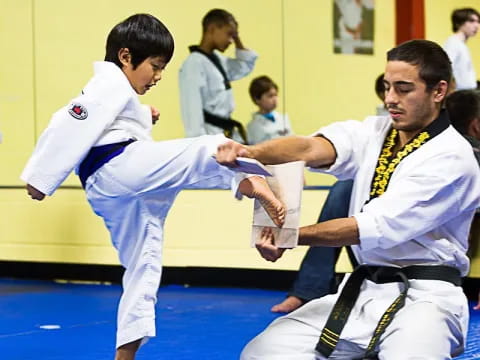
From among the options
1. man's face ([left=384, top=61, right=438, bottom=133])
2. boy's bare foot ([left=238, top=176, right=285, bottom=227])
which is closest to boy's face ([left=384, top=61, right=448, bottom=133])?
man's face ([left=384, top=61, right=438, bottom=133])

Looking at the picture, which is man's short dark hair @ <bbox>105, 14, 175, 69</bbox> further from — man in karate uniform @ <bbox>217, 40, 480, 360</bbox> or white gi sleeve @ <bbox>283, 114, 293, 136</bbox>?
white gi sleeve @ <bbox>283, 114, 293, 136</bbox>

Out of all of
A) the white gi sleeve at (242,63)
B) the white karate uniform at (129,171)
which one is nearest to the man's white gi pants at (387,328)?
the white karate uniform at (129,171)

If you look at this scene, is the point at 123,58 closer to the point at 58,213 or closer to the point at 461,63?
the point at 58,213

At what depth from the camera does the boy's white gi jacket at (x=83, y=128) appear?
3359 mm

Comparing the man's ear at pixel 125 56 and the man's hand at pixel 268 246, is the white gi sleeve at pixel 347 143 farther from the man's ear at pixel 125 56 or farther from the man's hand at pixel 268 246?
the man's ear at pixel 125 56

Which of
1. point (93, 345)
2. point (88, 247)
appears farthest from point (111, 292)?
point (93, 345)

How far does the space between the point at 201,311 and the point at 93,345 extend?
105cm

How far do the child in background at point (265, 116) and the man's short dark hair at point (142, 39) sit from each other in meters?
2.89

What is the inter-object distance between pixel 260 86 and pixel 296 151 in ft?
11.4

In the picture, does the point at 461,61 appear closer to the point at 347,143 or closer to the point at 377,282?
the point at 347,143

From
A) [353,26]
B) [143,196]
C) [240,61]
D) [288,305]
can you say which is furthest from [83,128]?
[353,26]

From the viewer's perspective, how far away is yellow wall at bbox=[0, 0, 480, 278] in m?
6.60

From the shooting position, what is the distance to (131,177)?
3.35 metres

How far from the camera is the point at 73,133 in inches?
132
